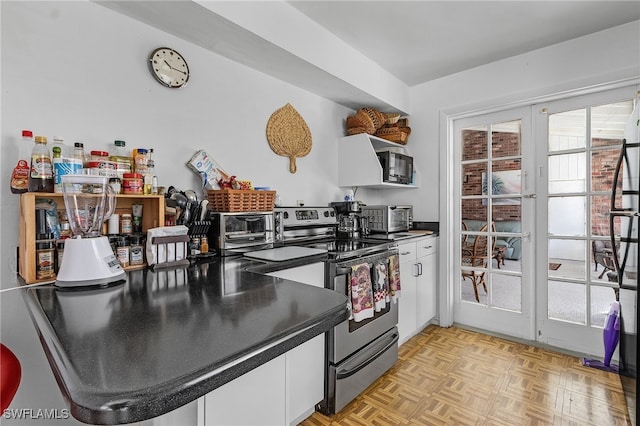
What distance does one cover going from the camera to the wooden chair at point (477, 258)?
2850mm

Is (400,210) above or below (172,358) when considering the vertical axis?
above

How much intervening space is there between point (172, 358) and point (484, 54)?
3026mm

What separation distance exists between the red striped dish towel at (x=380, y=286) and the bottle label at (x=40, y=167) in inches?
67.5

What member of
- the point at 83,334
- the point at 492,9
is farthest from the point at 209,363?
the point at 492,9

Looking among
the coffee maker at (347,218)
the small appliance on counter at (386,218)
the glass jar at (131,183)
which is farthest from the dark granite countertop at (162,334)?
the small appliance on counter at (386,218)

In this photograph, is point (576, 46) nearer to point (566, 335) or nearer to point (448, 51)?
point (448, 51)

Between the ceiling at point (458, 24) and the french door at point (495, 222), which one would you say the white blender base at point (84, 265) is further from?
the french door at point (495, 222)

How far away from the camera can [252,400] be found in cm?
94

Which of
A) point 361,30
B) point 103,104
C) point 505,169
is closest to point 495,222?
point 505,169

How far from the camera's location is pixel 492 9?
1.99 meters

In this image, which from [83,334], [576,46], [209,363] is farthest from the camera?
[576,46]

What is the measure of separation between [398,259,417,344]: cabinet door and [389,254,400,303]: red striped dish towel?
9.1 inches

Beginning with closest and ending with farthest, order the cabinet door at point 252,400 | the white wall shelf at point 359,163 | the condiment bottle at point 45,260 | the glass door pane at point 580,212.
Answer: the cabinet door at point 252,400, the condiment bottle at point 45,260, the glass door pane at point 580,212, the white wall shelf at point 359,163

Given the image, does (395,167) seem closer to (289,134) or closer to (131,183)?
(289,134)
